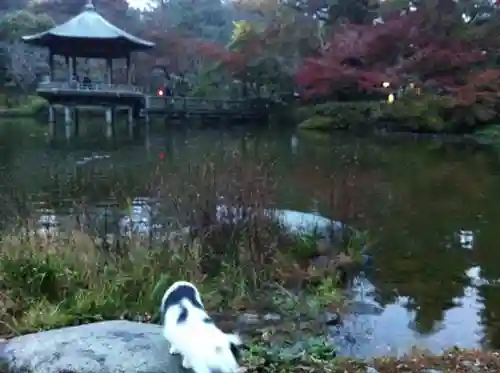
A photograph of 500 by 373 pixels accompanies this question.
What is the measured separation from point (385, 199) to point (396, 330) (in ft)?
15.5

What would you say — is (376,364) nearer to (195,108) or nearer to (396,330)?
(396,330)

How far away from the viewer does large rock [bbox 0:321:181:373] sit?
2588 millimetres

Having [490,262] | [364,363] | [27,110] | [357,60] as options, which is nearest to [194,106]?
[357,60]

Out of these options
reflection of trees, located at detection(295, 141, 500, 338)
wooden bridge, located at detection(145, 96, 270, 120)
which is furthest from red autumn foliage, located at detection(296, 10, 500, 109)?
reflection of trees, located at detection(295, 141, 500, 338)

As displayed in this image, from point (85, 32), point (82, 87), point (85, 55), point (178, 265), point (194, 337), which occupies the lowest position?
point (178, 265)

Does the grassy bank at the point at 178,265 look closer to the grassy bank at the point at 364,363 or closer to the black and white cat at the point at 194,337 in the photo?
the grassy bank at the point at 364,363

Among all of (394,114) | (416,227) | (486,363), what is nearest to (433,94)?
(394,114)

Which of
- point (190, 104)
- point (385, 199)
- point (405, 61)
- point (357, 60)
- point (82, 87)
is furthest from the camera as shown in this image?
point (190, 104)

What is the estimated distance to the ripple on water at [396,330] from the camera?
13.0 ft

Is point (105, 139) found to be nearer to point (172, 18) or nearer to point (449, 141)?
point (449, 141)

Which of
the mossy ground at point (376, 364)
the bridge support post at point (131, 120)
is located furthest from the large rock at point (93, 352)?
the bridge support post at point (131, 120)

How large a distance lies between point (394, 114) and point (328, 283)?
1603 centimetres

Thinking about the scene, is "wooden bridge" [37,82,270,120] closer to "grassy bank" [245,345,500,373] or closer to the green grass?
the green grass

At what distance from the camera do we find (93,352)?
2654 millimetres
